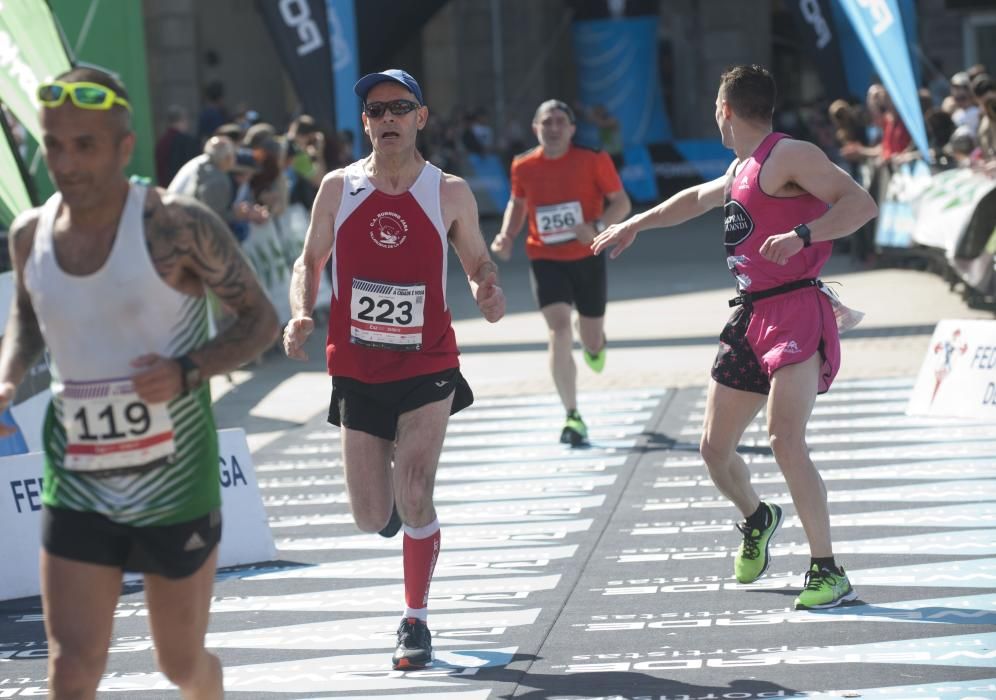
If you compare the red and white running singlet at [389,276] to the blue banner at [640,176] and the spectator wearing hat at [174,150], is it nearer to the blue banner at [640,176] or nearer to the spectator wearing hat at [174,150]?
the spectator wearing hat at [174,150]

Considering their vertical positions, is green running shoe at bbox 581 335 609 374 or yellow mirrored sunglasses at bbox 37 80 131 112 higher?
yellow mirrored sunglasses at bbox 37 80 131 112

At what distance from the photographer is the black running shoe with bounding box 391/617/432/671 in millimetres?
5828

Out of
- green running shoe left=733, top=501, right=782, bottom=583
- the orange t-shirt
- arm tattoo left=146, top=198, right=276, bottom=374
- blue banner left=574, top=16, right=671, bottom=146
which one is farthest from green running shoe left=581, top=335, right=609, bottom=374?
blue banner left=574, top=16, right=671, bottom=146

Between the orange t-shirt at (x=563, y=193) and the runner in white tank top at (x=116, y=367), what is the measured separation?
6.08m

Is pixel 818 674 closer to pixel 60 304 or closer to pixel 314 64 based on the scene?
pixel 60 304

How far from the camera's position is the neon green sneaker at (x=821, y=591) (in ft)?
20.6

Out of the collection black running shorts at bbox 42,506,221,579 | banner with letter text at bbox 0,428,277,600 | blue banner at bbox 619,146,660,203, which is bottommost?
blue banner at bbox 619,146,660,203

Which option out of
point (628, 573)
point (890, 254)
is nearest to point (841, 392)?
point (628, 573)

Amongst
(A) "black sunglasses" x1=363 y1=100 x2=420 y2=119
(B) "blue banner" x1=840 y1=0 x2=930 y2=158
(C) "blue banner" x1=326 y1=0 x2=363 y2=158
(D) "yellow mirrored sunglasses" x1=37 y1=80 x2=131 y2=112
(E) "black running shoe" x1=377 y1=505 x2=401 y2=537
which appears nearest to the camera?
(D) "yellow mirrored sunglasses" x1=37 y1=80 x2=131 y2=112

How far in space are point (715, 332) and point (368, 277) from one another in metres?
9.38

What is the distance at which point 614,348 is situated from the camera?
48.1ft

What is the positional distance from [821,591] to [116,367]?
123 inches

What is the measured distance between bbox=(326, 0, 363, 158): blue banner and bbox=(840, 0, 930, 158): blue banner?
561cm

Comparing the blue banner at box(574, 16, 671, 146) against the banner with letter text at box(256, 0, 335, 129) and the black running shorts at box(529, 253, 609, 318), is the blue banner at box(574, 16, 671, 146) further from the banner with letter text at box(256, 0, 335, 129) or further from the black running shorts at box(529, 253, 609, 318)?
the black running shorts at box(529, 253, 609, 318)
